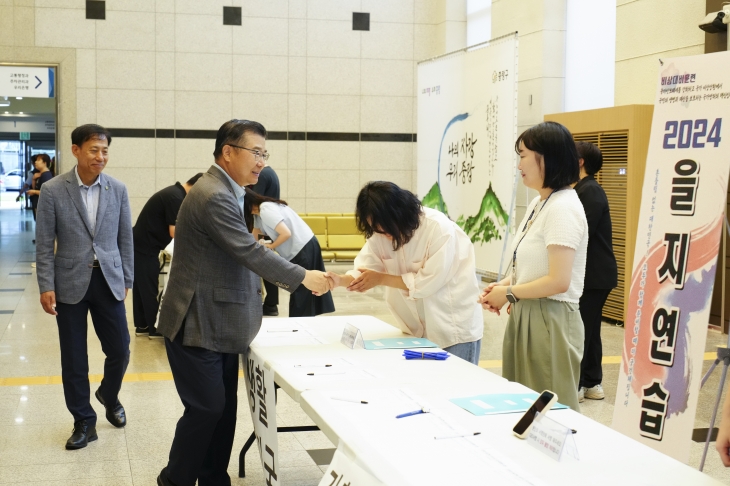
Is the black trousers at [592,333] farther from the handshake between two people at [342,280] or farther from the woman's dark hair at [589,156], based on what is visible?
the handshake between two people at [342,280]

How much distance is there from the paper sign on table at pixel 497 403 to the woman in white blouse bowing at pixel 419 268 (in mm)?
809

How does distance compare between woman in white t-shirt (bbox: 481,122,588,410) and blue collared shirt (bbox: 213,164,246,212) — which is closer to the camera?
woman in white t-shirt (bbox: 481,122,588,410)

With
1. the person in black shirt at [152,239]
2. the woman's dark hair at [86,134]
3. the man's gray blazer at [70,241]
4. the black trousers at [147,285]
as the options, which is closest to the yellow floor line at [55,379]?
the person in black shirt at [152,239]

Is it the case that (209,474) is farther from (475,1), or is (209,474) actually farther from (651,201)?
(475,1)

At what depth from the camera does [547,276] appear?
2973 mm

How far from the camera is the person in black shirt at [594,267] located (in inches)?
194

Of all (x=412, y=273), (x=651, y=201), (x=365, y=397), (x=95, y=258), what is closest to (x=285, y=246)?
(x=95, y=258)

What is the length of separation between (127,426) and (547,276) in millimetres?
2666

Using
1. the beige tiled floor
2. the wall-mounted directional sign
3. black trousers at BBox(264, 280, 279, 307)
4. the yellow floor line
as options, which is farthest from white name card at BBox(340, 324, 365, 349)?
the wall-mounted directional sign

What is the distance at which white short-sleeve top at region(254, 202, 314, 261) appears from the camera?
221 inches

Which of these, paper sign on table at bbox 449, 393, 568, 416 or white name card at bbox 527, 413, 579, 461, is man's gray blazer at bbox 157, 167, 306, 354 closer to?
paper sign on table at bbox 449, 393, 568, 416

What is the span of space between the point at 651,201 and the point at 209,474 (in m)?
2.25

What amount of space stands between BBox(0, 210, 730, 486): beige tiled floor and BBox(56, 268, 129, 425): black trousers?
0.80ft

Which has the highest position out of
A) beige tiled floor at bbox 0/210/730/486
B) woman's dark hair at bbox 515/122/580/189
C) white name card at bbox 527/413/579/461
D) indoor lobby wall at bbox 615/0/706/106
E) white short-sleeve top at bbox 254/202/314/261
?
indoor lobby wall at bbox 615/0/706/106
